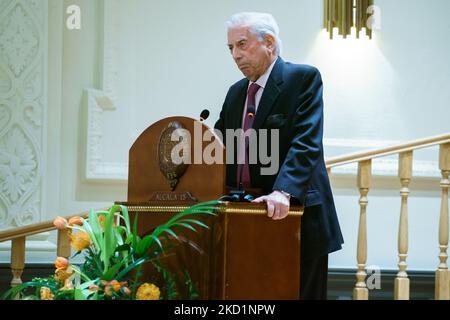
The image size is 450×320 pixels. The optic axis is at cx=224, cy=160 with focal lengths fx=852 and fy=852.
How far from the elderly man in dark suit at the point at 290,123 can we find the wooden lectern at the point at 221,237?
0.35 metres

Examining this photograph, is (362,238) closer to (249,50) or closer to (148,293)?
(249,50)

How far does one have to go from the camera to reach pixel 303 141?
133 inches

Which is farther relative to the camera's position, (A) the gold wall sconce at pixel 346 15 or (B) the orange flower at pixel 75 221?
(A) the gold wall sconce at pixel 346 15

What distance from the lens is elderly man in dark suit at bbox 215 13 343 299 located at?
3.42 meters

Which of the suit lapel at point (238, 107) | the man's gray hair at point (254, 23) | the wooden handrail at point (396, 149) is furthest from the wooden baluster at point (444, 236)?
the man's gray hair at point (254, 23)

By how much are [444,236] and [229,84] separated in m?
2.05

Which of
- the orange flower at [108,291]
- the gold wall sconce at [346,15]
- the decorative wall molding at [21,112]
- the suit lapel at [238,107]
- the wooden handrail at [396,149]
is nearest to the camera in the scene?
the orange flower at [108,291]

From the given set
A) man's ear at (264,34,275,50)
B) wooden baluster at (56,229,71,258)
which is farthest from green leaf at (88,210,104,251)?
wooden baluster at (56,229,71,258)

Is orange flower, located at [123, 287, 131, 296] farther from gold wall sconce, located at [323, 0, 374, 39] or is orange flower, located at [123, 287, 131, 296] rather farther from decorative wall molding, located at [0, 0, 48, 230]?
gold wall sconce, located at [323, 0, 374, 39]

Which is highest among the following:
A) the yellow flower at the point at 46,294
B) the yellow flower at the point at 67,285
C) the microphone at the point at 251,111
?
the microphone at the point at 251,111

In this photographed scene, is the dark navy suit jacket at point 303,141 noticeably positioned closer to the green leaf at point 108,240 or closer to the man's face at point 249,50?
the man's face at point 249,50

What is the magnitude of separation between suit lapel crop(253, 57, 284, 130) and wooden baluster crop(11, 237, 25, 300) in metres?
1.94

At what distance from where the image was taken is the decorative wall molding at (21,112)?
591cm
